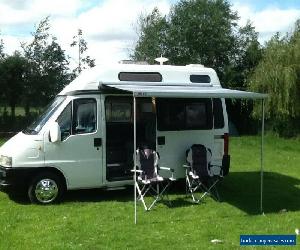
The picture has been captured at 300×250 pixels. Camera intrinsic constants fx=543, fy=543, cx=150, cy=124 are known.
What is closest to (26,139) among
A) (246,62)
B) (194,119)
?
(194,119)

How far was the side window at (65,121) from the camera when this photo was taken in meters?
10.0

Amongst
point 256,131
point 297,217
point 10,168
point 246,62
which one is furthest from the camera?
point 246,62

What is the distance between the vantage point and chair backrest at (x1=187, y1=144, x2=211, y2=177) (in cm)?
1045

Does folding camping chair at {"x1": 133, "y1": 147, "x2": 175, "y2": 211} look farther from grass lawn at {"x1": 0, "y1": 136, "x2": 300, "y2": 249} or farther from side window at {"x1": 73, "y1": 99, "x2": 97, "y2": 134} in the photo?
side window at {"x1": 73, "y1": 99, "x2": 97, "y2": 134}

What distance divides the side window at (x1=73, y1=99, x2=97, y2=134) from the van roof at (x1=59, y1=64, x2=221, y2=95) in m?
0.28

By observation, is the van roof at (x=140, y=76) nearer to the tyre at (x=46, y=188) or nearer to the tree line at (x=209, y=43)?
the tyre at (x=46, y=188)

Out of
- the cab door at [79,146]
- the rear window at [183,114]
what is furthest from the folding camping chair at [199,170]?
the cab door at [79,146]

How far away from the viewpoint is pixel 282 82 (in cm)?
2169

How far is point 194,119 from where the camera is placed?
11.3 m

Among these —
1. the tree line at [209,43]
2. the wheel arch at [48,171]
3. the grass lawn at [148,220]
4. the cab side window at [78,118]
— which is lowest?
the grass lawn at [148,220]

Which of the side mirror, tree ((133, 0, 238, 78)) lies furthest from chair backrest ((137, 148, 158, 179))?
tree ((133, 0, 238, 78))

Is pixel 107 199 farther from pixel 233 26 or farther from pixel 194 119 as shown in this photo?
pixel 233 26

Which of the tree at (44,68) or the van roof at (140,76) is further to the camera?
the tree at (44,68)

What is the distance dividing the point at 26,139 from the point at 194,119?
139 inches
